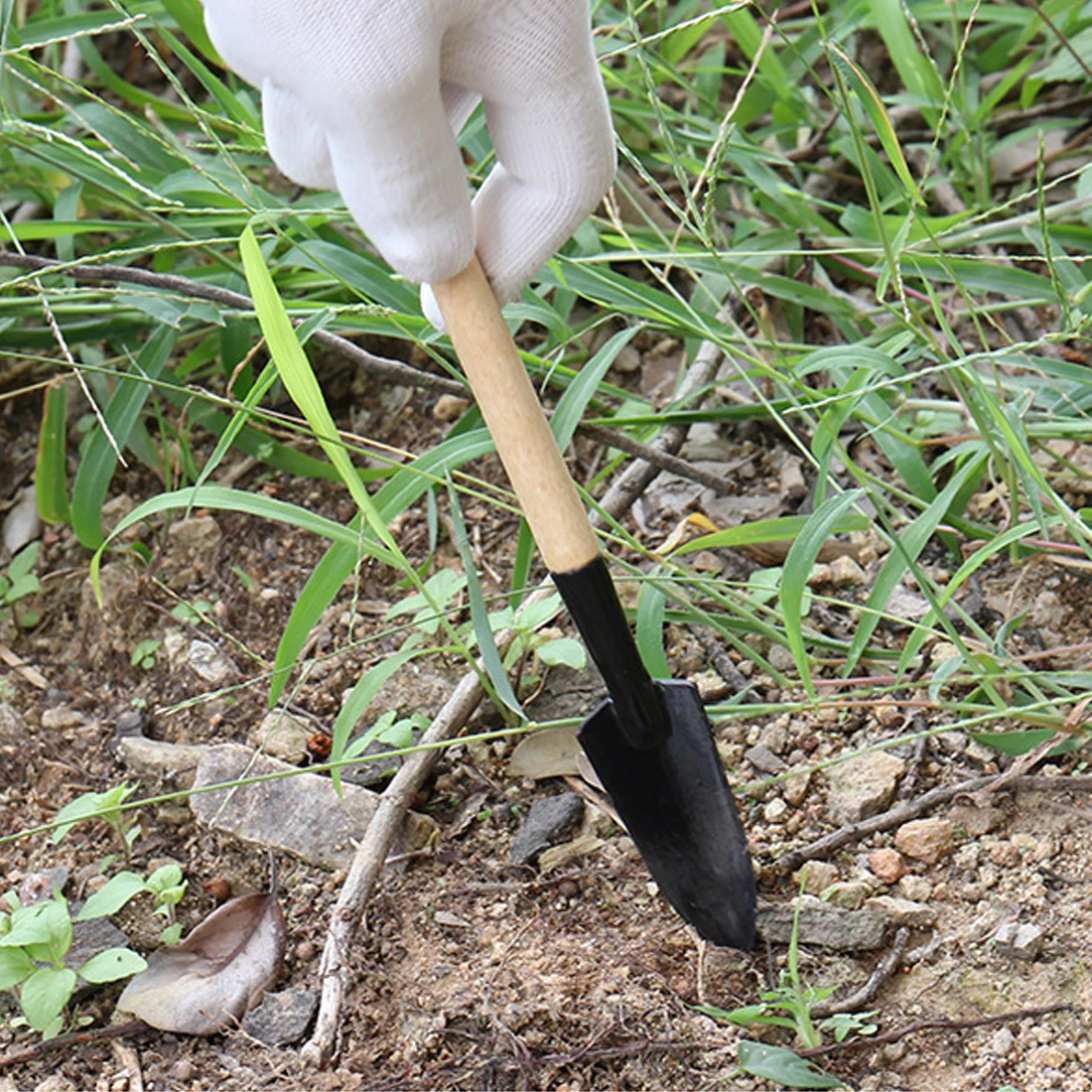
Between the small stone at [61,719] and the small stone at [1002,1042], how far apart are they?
110cm

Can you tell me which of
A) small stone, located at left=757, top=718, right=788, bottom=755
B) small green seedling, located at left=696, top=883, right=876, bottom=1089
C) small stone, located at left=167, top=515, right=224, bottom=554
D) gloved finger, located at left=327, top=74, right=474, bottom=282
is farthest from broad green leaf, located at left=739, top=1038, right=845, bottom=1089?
small stone, located at left=167, top=515, right=224, bottom=554

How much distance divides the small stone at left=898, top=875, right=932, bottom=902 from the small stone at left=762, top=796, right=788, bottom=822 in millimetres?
141

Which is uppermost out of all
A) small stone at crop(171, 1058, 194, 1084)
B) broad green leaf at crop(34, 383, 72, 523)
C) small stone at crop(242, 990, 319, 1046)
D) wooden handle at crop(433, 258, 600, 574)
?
wooden handle at crop(433, 258, 600, 574)

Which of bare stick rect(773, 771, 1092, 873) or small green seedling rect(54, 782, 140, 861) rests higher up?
small green seedling rect(54, 782, 140, 861)

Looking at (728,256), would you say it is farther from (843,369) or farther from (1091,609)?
(1091,609)

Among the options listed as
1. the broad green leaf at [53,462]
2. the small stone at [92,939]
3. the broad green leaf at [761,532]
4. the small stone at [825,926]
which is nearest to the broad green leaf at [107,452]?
the broad green leaf at [53,462]

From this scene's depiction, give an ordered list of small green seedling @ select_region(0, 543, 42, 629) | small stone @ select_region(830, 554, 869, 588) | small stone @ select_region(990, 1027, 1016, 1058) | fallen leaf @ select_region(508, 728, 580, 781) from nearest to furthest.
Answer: small stone @ select_region(990, 1027, 1016, 1058) < fallen leaf @ select_region(508, 728, 580, 781) < small stone @ select_region(830, 554, 869, 588) < small green seedling @ select_region(0, 543, 42, 629)

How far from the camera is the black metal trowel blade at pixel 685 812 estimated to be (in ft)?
4.18

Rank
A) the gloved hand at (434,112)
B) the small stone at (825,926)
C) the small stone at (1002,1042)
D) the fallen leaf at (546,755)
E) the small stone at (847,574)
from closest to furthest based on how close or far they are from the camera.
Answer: the gloved hand at (434,112)
the small stone at (1002,1042)
the small stone at (825,926)
the fallen leaf at (546,755)
the small stone at (847,574)

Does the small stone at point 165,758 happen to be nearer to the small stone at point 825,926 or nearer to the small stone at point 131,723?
the small stone at point 131,723

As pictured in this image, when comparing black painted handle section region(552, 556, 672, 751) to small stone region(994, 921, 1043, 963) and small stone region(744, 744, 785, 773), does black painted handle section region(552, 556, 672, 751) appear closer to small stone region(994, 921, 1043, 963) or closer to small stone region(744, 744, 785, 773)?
small stone region(744, 744, 785, 773)

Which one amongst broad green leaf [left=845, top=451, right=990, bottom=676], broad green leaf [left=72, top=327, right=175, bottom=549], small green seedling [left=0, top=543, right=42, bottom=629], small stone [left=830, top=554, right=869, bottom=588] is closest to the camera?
broad green leaf [left=845, top=451, right=990, bottom=676]

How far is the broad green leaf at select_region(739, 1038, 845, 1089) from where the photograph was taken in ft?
3.76

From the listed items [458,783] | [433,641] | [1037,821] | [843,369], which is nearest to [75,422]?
[433,641]
